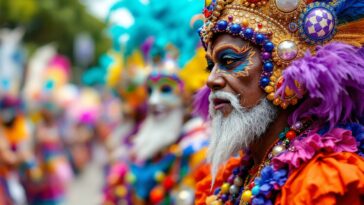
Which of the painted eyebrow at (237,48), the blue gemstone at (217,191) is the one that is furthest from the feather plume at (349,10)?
the blue gemstone at (217,191)

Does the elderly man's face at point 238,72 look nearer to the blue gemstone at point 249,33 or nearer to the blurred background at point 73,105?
the blue gemstone at point 249,33

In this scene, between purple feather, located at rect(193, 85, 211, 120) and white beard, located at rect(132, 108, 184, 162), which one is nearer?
purple feather, located at rect(193, 85, 211, 120)

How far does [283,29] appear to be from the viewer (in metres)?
2.59

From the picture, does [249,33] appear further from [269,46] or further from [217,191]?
[217,191]

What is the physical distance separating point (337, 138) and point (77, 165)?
11.1 m

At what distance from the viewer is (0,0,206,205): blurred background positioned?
5488mm

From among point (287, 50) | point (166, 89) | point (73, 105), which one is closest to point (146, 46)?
point (166, 89)

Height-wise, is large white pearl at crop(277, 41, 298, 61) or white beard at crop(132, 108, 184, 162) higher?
white beard at crop(132, 108, 184, 162)

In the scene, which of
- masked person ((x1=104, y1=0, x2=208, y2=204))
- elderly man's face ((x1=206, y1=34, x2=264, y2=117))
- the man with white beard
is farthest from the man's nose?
the man with white beard

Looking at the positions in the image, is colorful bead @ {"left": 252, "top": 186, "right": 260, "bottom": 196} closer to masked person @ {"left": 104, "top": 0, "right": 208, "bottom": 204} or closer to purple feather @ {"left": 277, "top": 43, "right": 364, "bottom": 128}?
purple feather @ {"left": 277, "top": 43, "right": 364, "bottom": 128}

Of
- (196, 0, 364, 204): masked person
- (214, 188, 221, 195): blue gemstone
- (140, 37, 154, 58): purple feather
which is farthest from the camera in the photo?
(140, 37, 154, 58): purple feather

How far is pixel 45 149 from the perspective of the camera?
28.9ft

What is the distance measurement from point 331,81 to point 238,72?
16.9 inches

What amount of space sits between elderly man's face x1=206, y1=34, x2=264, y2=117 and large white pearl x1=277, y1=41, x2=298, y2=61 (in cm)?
10
